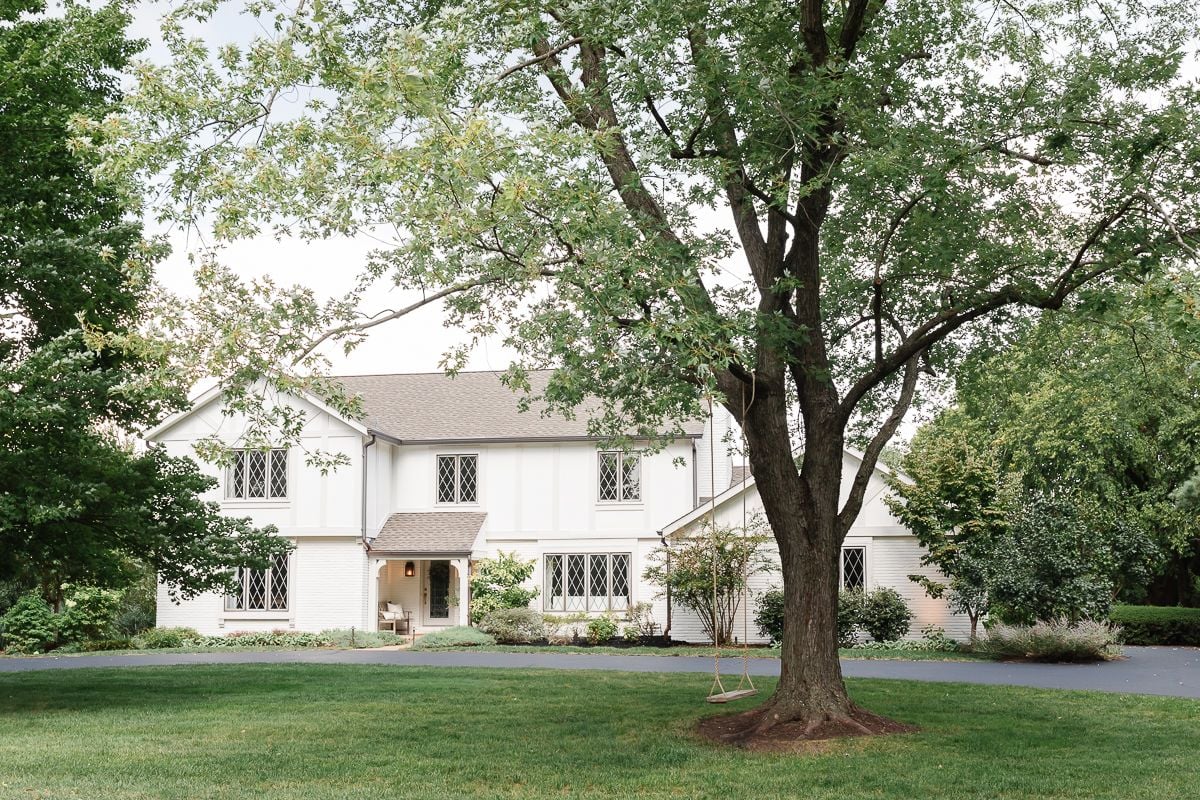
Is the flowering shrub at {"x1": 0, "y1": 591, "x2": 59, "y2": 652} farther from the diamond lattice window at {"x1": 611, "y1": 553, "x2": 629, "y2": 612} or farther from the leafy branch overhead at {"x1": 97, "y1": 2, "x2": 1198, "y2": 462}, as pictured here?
the leafy branch overhead at {"x1": 97, "y1": 2, "x2": 1198, "y2": 462}

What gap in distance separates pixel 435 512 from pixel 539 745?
20.4 meters

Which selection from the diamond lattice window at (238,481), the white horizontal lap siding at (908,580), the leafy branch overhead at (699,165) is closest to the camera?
the leafy branch overhead at (699,165)

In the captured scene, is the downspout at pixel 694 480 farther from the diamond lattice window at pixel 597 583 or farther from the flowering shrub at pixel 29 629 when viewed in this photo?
the flowering shrub at pixel 29 629

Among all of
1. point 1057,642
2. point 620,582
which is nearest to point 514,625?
point 620,582

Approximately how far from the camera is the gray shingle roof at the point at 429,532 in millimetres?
30453

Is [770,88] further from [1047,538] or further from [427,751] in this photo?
[1047,538]

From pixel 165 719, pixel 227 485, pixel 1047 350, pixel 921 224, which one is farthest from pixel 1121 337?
pixel 227 485

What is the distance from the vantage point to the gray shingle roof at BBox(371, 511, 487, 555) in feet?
99.9

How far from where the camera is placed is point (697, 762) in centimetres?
1130

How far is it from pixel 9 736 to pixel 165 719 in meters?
1.88

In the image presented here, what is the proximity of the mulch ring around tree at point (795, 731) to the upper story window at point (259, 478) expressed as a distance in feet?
67.6

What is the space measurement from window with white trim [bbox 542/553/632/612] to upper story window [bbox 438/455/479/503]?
10.1 feet

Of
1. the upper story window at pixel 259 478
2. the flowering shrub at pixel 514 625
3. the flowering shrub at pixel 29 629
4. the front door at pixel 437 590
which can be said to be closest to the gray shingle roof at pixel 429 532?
the front door at pixel 437 590

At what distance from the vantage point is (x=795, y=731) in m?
12.5
